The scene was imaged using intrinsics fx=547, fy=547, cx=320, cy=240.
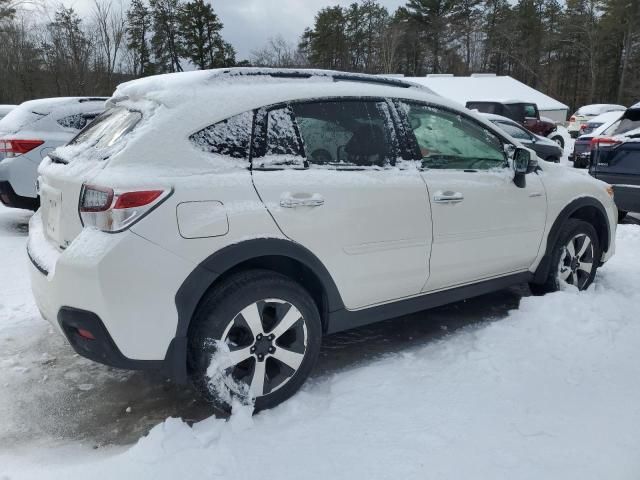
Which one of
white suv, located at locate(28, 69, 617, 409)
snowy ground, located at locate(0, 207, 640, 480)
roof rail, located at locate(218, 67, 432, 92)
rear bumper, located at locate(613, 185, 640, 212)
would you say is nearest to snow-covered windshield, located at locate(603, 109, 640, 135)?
rear bumper, located at locate(613, 185, 640, 212)

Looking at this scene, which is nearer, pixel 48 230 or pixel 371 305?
pixel 48 230

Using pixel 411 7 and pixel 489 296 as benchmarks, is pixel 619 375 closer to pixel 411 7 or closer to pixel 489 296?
pixel 489 296

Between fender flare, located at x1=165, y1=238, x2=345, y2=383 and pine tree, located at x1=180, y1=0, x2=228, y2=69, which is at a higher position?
pine tree, located at x1=180, y1=0, x2=228, y2=69

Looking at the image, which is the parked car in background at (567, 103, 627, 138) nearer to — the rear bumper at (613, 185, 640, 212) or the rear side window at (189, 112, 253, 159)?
the rear bumper at (613, 185, 640, 212)

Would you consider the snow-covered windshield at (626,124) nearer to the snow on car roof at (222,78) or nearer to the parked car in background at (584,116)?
the snow on car roof at (222,78)

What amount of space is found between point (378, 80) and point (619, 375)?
2284 mm

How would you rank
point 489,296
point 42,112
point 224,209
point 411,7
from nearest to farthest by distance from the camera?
point 224,209 < point 489,296 < point 42,112 < point 411,7

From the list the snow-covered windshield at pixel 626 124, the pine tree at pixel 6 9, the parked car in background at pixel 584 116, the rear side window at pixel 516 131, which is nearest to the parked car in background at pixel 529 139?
the rear side window at pixel 516 131

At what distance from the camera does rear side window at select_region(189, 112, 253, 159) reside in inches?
104

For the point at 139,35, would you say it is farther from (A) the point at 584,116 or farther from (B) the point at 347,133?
(B) the point at 347,133

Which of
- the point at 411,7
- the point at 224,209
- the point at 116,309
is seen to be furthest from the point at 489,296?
the point at 411,7

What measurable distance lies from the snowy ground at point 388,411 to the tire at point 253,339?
0.13 meters

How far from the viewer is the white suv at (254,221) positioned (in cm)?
241

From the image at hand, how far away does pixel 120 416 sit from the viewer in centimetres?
286
